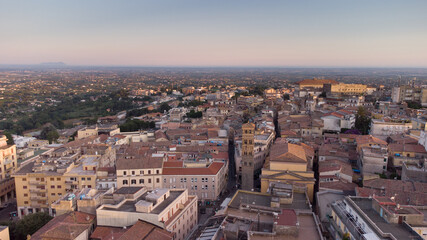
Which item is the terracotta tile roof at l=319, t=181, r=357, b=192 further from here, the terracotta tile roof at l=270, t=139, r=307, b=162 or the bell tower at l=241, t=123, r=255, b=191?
the bell tower at l=241, t=123, r=255, b=191

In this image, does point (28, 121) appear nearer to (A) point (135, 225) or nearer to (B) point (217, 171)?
(B) point (217, 171)

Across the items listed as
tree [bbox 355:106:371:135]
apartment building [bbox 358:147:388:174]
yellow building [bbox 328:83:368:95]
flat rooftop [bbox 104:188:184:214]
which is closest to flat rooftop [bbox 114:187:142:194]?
flat rooftop [bbox 104:188:184:214]

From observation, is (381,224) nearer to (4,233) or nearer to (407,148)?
(407,148)

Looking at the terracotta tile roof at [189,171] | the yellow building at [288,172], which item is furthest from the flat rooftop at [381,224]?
the terracotta tile roof at [189,171]

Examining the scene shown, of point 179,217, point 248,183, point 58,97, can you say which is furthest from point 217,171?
point 58,97

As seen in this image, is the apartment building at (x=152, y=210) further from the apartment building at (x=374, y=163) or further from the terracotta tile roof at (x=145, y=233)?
the apartment building at (x=374, y=163)
